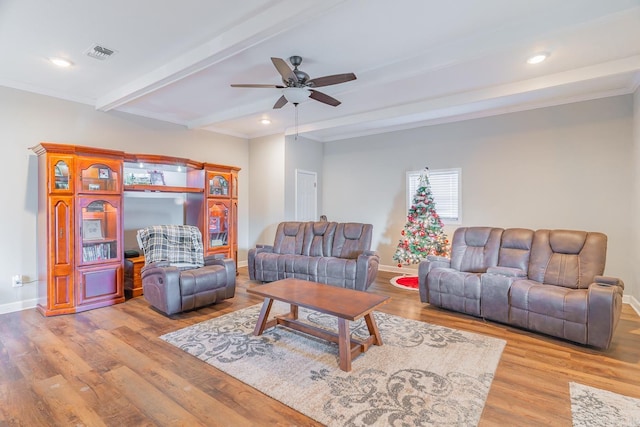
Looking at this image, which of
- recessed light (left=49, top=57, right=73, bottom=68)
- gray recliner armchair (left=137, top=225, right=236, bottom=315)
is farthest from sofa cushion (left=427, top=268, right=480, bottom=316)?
recessed light (left=49, top=57, right=73, bottom=68)

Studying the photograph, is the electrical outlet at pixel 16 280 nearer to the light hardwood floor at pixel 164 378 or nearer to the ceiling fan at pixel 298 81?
the light hardwood floor at pixel 164 378

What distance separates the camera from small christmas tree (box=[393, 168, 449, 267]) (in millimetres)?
5156

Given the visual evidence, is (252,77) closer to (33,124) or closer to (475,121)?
(33,124)

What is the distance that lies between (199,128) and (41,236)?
292 centimetres

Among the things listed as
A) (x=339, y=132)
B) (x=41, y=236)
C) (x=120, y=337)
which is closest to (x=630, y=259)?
(x=339, y=132)

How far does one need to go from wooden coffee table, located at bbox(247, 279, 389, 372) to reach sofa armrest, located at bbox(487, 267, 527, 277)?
153 cm

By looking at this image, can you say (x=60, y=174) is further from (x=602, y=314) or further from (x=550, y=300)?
(x=602, y=314)

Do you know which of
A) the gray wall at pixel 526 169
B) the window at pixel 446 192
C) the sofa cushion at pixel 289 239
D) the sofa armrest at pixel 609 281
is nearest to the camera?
the sofa armrest at pixel 609 281

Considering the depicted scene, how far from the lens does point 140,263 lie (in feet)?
14.9

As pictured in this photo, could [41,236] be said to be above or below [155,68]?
below

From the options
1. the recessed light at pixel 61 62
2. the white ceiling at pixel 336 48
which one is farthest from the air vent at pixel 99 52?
the recessed light at pixel 61 62

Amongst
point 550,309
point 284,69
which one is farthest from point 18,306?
point 550,309

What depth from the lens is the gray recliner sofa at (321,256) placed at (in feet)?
15.1

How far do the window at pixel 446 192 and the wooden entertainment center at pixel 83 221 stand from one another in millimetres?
4504
